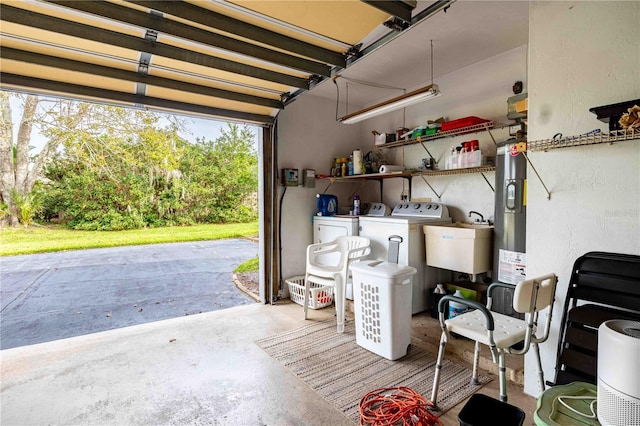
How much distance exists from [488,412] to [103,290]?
201 inches

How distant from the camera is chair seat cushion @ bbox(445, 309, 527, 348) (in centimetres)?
164

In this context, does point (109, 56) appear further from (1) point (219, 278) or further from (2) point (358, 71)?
(1) point (219, 278)

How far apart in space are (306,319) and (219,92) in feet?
8.21

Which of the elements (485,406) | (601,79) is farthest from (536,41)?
(485,406)

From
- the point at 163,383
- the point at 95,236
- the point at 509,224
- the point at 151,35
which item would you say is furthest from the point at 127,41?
the point at 95,236

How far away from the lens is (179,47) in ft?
6.68

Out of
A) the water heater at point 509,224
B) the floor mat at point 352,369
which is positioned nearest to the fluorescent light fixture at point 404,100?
the water heater at point 509,224

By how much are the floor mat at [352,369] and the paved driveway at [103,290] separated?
61.3 inches

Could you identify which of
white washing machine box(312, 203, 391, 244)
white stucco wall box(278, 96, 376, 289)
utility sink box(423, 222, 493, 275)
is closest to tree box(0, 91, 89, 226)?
white stucco wall box(278, 96, 376, 289)

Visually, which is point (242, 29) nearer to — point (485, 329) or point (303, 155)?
point (485, 329)

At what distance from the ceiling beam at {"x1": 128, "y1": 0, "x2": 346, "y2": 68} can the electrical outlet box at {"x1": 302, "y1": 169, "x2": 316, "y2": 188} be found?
2.04 metres

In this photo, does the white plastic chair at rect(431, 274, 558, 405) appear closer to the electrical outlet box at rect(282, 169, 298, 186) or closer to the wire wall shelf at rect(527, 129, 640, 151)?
the wire wall shelf at rect(527, 129, 640, 151)

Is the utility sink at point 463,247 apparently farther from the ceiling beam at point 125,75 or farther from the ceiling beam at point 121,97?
the ceiling beam at point 121,97

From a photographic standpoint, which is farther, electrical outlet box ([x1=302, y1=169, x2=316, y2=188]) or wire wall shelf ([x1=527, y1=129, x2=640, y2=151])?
electrical outlet box ([x1=302, y1=169, x2=316, y2=188])
